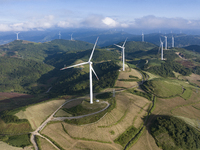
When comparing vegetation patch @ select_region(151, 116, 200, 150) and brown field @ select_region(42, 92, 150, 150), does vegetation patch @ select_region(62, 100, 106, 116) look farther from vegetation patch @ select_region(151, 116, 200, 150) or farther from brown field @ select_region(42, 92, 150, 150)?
vegetation patch @ select_region(151, 116, 200, 150)

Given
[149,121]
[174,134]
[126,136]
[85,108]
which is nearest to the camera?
[126,136]

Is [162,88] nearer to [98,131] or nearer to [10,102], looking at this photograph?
[98,131]

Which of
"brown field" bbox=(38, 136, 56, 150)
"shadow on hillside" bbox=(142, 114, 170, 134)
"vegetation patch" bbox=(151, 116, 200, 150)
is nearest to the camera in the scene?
"brown field" bbox=(38, 136, 56, 150)

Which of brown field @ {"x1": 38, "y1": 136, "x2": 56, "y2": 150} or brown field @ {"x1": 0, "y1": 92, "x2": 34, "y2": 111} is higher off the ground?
brown field @ {"x1": 38, "y1": 136, "x2": 56, "y2": 150}

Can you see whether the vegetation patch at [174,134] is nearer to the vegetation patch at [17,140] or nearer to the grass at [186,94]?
the grass at [186,94]

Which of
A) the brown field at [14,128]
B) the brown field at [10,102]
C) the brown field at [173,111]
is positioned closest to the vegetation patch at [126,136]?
the brown field at [173,111]

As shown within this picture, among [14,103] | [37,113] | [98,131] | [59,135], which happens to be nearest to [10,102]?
[14,103]

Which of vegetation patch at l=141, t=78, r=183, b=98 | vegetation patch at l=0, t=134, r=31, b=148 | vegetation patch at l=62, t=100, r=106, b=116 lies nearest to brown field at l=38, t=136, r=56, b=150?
vegetation patch at l=0, t=134, r=31, b=148
